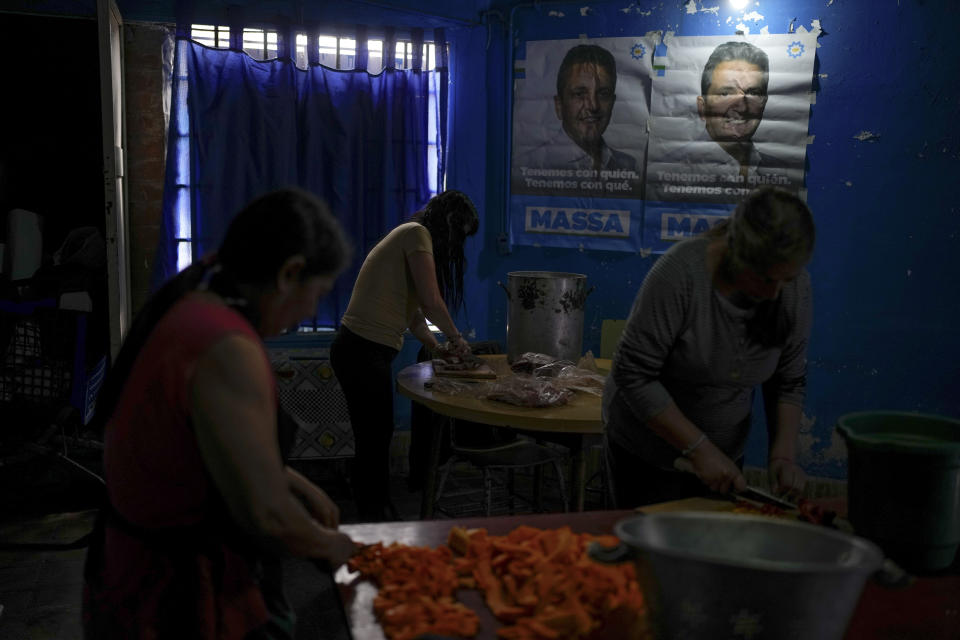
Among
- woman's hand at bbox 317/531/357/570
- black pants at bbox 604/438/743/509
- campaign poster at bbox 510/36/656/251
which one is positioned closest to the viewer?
woman's hand at bbox 317/531/357/570

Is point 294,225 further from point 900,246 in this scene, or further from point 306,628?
point 900,246

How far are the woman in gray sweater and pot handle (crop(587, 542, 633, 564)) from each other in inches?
26.2

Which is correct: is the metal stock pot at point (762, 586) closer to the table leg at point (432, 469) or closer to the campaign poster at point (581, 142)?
the table leg at point (432, 469)

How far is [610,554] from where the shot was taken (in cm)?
140

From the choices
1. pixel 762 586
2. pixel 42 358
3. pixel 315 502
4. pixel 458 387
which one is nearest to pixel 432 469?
pixel 458 387

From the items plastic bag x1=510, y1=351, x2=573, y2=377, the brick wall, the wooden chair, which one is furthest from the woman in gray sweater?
the brick wall

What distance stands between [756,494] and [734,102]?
318 cm

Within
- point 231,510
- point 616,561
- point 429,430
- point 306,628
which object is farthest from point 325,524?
point 429,430

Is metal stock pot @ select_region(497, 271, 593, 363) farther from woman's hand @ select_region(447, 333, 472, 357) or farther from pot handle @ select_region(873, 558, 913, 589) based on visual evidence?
pot handle @ select_region(873, 558, 913, 589)

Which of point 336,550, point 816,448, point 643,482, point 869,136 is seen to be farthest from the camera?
point 816,448

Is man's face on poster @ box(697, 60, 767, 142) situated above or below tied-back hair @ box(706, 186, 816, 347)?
above

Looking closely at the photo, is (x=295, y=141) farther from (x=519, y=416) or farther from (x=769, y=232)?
(x=769, y=232)

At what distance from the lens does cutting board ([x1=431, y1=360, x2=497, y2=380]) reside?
363 cm

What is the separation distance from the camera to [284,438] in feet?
5.21
